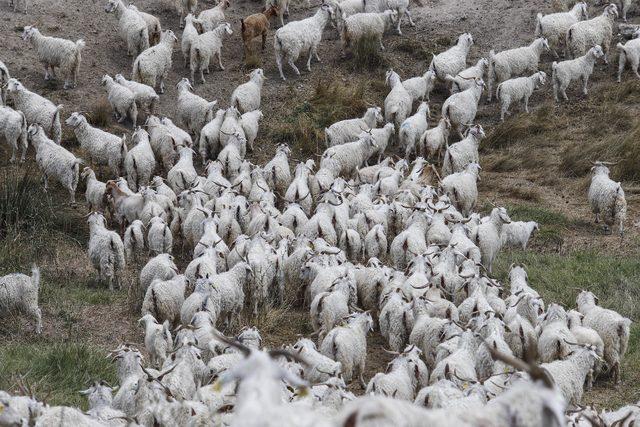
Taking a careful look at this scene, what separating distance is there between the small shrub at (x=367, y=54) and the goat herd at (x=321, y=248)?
198 mm

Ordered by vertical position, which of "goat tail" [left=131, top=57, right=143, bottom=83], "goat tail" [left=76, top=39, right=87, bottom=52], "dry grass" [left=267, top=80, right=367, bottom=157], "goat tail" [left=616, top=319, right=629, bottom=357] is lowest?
"dry grass" [left=267, top=80, right=367, bottom=157]

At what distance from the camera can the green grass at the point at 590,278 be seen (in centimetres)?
1115

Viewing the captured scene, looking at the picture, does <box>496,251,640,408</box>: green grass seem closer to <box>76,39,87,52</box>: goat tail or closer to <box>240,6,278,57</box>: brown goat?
<box>240,6,278,57</box>: brown goat

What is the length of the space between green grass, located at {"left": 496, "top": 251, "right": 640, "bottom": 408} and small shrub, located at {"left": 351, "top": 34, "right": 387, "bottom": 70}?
6.95 meters

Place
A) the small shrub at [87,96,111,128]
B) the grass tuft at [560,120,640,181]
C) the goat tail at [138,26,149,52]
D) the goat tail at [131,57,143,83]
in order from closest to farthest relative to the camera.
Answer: the grass tuft at [560,120,640,181], the small shrub at [87,96,111,128], the goat tail at [131,57,143,83], the goat tail at [138,26,149,52]

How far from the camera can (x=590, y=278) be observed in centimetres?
1202

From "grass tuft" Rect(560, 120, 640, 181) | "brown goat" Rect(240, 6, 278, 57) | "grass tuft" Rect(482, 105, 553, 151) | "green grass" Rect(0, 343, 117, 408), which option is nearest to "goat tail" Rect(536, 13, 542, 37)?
"grass tuft" Rect(482, 105, 553, 151)

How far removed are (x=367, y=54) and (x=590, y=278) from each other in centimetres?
849

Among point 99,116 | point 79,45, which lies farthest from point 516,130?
point 79,45

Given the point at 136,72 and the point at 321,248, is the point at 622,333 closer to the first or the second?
the point at 321,248

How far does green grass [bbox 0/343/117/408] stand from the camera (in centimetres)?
850

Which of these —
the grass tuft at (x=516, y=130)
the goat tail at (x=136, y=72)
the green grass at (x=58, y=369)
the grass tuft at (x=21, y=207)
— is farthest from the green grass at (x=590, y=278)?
the goat tail at (x=136, y=72)

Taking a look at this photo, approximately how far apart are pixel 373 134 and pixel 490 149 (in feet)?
8.27

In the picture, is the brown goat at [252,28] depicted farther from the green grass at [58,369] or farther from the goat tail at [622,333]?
the goat tail at [622,333]
